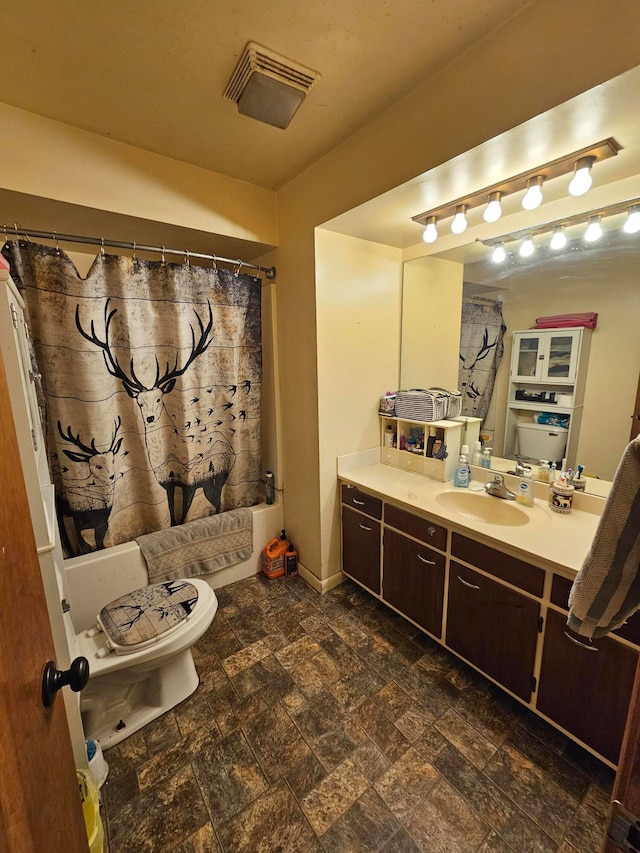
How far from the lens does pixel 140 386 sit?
1934mm

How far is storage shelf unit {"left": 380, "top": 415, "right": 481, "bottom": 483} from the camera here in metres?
2.03

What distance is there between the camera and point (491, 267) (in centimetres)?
193

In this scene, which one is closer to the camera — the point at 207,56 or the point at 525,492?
the point at 207,56

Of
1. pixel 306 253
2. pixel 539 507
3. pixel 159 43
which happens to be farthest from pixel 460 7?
pixel 539 507

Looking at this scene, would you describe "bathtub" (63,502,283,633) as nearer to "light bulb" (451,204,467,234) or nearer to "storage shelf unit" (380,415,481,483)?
"storage shelf unit" (380,415,481,483)

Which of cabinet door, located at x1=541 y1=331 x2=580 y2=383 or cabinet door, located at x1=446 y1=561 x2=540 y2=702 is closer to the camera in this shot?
cabinet door, located at x1=446 y1=561 x2=540 y2=702

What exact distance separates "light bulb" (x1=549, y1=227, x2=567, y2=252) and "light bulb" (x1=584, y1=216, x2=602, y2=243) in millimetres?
89

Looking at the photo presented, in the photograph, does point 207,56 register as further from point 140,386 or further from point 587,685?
point 587,685

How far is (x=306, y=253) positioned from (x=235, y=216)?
45 centimetres

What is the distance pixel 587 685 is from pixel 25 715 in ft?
5.16

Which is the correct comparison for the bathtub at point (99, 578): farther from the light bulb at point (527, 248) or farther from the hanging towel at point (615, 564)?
the light bulb at point (527, 248)

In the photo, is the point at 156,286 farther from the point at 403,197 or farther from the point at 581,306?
the point at 581,306

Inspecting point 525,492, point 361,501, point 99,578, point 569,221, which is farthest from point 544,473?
point 99,578

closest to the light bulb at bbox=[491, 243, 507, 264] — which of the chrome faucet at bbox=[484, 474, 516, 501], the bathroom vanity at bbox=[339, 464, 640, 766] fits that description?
the chrome faucet at bbox=[484, 474, 516, 501]
